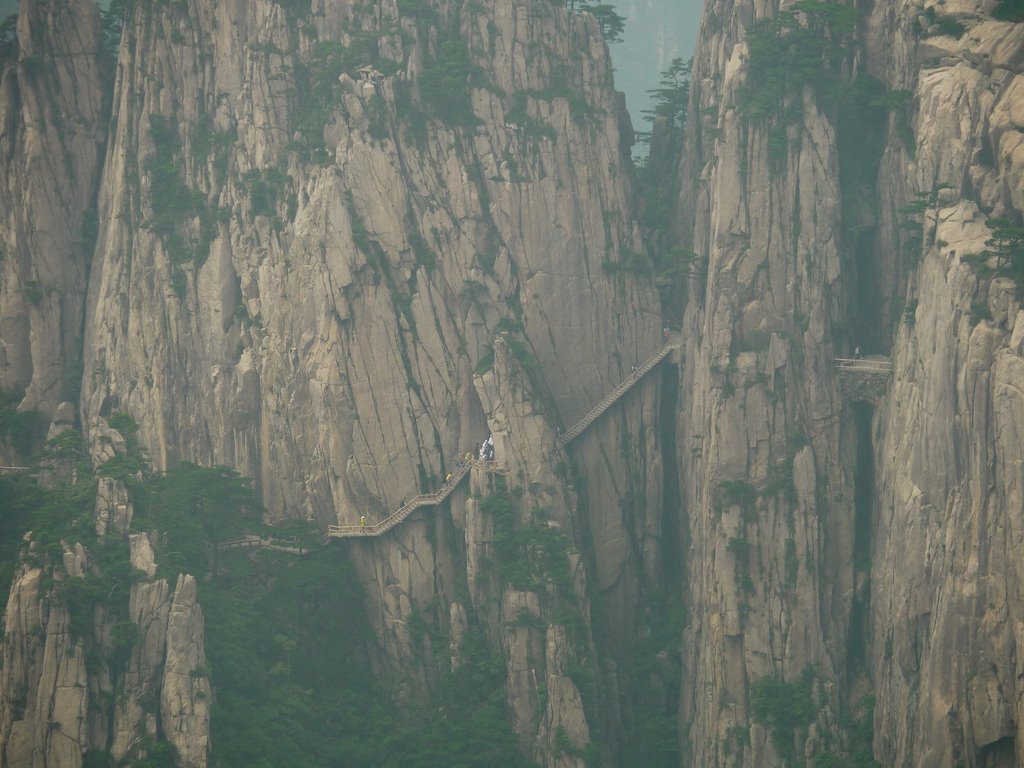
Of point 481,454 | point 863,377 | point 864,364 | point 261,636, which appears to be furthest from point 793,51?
point 261,636

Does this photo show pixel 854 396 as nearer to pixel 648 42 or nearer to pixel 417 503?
pixel 417 503

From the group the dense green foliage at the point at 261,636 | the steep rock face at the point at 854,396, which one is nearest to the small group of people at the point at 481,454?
the dense green foliage at the point at 261,636

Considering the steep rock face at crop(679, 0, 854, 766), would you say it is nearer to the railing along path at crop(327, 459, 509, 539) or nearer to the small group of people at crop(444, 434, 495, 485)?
the small group of people at crop(444, 434, 495, 485)

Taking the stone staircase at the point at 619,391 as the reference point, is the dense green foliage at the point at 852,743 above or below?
below

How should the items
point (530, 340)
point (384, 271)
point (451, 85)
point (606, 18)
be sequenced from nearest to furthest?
point (384, 271) < point (530, 340) < point (451, 85) < point (606, 18)

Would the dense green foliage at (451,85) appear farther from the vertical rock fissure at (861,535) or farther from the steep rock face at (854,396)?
the vertical rock fissure at (861,535)

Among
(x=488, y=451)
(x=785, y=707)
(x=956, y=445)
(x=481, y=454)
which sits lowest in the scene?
(x=785, y=707)

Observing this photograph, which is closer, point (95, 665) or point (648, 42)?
point (95, 665)
